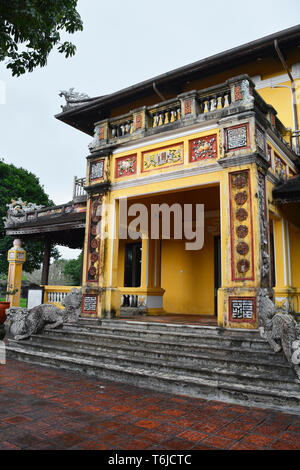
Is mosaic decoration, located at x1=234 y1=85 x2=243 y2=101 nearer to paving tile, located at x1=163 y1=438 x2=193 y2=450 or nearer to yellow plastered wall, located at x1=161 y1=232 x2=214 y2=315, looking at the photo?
yellow plastered wall, located at x1=161 y1=232 x2=214 y2=315

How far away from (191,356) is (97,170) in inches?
199

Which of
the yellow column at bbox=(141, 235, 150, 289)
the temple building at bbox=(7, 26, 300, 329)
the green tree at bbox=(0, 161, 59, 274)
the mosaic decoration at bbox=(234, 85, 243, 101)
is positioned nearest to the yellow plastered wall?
the temple building at bbox=(7, 26, 300, 329)

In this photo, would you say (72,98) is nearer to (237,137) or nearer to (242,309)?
(237,137)

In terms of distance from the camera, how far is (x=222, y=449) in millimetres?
2816

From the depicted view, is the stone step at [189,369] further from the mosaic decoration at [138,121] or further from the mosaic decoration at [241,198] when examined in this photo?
the mosaic decoration at [138,121]

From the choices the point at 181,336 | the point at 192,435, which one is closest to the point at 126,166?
the point at 181,336

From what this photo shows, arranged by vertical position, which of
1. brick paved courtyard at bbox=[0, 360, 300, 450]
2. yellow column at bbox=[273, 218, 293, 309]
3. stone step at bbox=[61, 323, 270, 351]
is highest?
yellow column at bbox=[273, 218, 293, 309]

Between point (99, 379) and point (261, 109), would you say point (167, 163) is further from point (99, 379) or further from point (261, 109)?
point (99, 379)

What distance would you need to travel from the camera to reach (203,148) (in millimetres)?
6559

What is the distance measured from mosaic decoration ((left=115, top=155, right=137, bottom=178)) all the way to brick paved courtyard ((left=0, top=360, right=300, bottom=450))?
470cm

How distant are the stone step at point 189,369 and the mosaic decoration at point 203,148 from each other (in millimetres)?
3909

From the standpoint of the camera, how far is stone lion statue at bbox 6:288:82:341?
7328mm

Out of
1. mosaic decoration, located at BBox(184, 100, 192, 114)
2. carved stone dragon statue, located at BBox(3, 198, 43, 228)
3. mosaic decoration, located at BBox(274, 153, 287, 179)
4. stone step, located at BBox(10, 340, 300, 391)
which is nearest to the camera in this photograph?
stone step, located at BBox(10, 340, 300, 391)

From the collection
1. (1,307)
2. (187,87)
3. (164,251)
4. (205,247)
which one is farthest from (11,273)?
(187,87)
